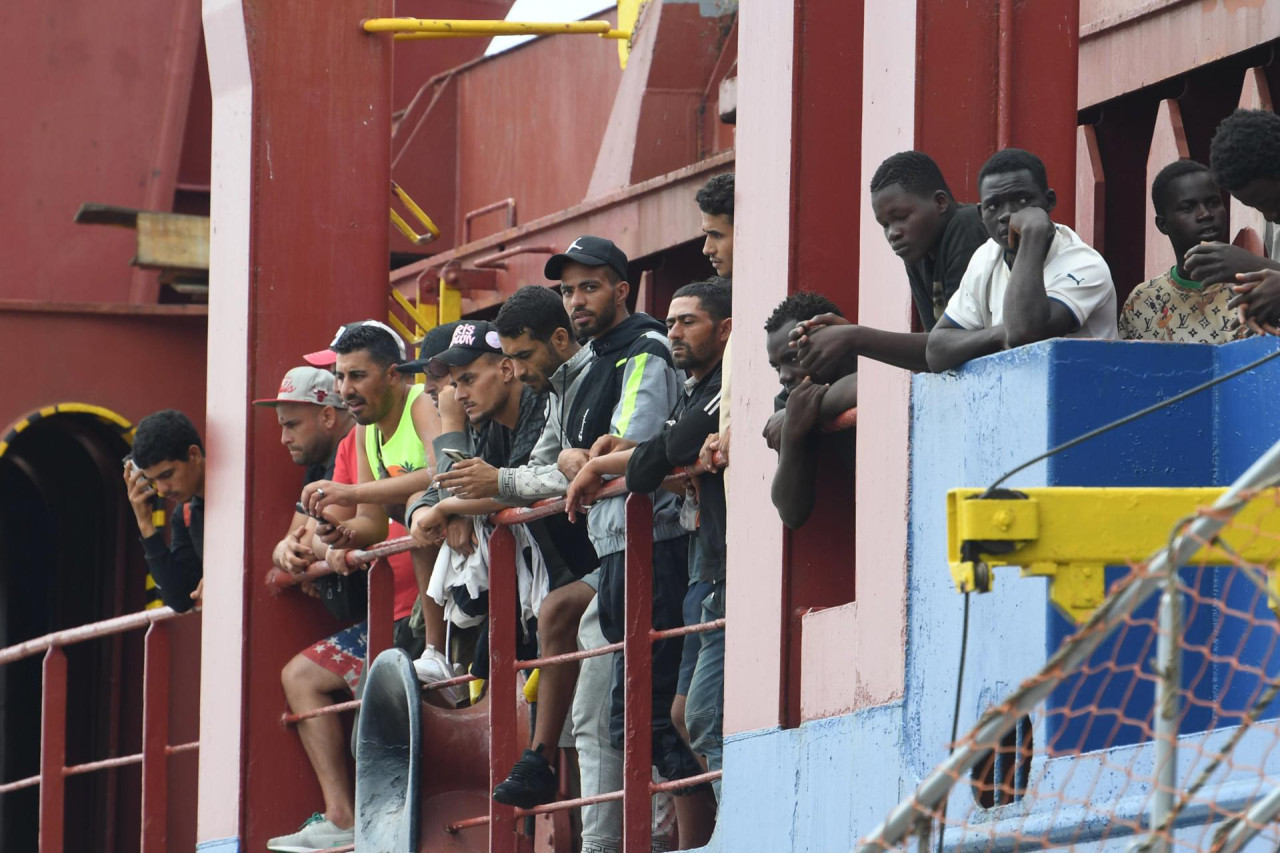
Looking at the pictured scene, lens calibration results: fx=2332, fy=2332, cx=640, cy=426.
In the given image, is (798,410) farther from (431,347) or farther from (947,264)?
(431,347)

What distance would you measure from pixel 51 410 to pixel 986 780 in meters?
9.25

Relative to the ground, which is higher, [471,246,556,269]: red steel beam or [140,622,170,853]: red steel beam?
[471,246,556,269]: red steel beam

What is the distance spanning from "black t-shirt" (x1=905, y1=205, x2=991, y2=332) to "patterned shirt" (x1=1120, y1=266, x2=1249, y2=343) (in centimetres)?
43

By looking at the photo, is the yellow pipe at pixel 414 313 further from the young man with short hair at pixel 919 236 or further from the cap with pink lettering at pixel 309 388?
the young man with short hair at pixel 919 236

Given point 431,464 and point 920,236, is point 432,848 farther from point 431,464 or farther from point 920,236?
point 920,236

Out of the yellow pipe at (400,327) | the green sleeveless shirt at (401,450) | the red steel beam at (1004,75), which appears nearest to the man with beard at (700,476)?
the red steel beam at (1004,75)

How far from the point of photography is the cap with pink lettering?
9.23m

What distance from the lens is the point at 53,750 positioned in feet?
35.1

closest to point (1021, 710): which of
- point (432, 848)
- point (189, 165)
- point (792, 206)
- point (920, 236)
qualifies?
point (920, 236)

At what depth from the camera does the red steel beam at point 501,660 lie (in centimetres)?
737

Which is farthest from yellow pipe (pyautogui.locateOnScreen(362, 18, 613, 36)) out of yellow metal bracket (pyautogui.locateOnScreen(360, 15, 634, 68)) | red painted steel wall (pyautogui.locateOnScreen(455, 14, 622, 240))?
red painted steel wall (pyautogui.locateOnScreen(455, 14, 622, 240))

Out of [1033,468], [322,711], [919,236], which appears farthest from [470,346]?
[1033,468]

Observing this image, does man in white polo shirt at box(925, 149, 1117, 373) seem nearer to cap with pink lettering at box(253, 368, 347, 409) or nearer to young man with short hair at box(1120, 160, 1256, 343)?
young man with short hair at box(1120, 160, 1256, 343)

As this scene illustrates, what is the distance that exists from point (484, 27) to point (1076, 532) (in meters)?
7.52
